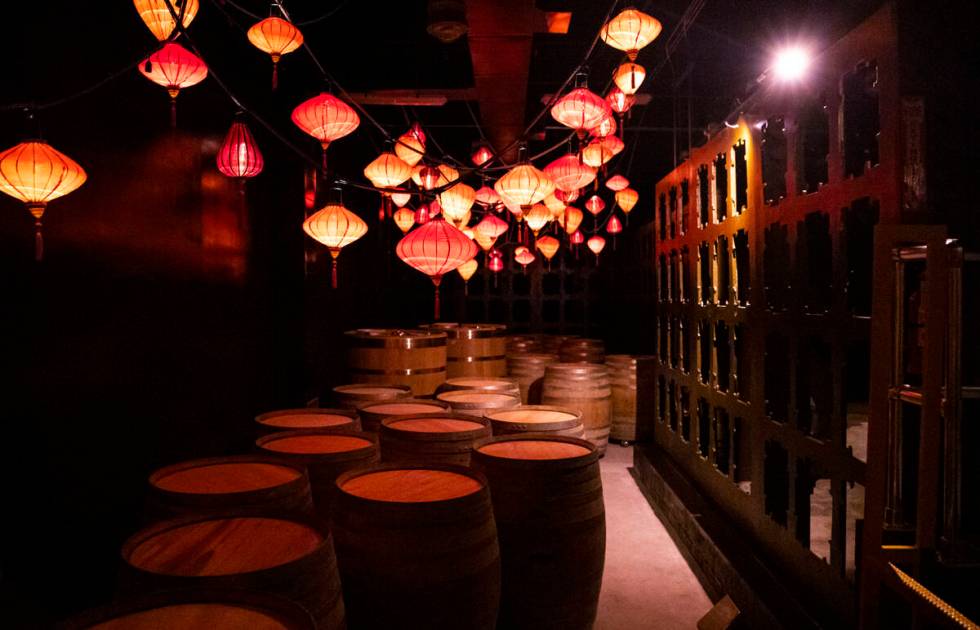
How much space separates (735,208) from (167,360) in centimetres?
328

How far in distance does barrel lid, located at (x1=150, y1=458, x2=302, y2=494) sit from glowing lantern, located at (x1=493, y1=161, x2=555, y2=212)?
9.83 feet

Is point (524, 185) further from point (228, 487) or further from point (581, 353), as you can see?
point (228, 487)

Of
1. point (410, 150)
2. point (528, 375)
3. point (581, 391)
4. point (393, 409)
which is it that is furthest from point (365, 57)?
point (393, 409)

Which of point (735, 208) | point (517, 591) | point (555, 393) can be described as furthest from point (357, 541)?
point (555, 393)

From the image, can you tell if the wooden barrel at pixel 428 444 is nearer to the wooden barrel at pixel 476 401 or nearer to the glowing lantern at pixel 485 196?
the wooden barrel at pixel 476 401

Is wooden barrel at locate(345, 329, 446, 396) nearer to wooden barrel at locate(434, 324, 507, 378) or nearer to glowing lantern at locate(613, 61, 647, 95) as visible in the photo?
wooden barrel at locate(434, 324, 507, 378)

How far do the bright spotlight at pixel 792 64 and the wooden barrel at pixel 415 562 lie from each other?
2381 mm

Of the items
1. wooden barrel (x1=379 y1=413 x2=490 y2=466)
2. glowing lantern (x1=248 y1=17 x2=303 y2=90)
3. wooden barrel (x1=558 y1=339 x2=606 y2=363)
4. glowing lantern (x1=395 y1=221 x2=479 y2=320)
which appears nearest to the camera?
wooden barrel (x1=379 y1=413 x2=490 y2=466)

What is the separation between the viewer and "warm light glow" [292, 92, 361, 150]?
3.83 metres

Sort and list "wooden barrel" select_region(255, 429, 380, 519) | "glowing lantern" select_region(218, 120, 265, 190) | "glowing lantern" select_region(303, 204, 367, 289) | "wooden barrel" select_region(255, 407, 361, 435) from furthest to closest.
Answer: "glowing lantern" select_region(303, 204, 367, 289)
"glowing lantern" select_region(218, 120, 265, 190)
"wooden barrel" select_region(255, 407, 361, 435)
"wooden barrel" select_region(255, 429, 380, 519)

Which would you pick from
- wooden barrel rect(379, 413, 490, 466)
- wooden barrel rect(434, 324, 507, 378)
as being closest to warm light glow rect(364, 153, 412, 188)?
wooden barrel rect(434, 324, 507, 378)

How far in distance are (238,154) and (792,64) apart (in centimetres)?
271

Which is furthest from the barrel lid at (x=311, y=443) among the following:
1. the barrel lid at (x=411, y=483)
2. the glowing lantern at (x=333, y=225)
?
the glowing lantern at (x=333, y=225)

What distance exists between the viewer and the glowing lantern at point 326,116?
12.6ft
